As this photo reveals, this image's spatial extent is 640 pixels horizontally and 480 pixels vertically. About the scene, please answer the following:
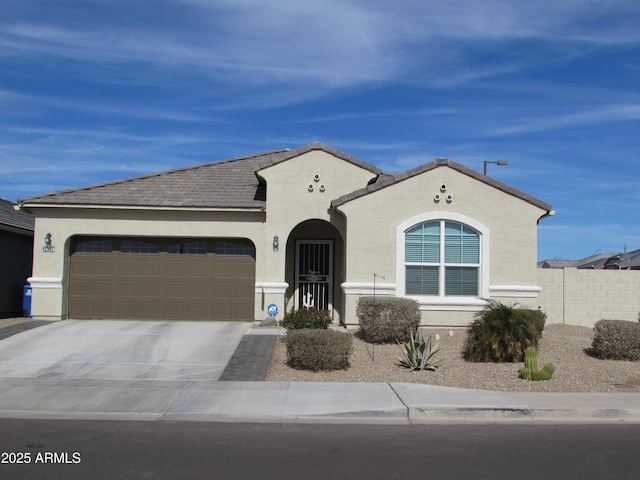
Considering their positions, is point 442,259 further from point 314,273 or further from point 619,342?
point 619,342

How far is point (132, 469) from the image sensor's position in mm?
6145

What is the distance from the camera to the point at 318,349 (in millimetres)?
11133

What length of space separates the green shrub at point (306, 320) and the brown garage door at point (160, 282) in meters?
2.18

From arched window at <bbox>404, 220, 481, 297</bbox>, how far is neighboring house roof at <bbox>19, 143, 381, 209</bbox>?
2463 millimetres

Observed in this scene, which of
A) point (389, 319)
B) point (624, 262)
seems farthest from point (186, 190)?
point (624, 262)

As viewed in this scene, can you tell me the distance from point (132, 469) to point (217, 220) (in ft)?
36.3

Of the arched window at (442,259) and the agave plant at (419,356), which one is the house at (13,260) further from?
the agave plant at (419,356)

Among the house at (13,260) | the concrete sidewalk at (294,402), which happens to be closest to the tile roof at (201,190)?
the house at (13,260)

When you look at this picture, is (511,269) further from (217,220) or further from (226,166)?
(226,166)

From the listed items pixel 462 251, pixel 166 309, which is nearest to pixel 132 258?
pixel 166 309

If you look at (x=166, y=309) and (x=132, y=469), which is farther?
(x=166, y=309)

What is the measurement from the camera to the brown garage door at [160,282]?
16.7 metres

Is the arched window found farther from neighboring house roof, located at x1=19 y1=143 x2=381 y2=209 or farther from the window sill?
neighboring house roof, located at x1=19 y1=143 x2=381 y2=209

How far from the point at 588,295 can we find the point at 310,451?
13.6 m
